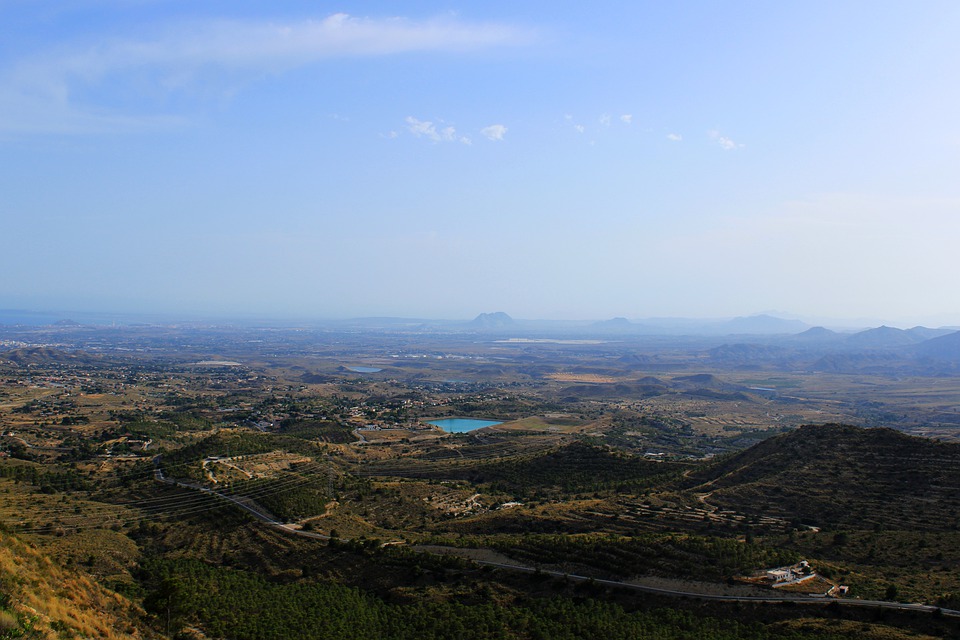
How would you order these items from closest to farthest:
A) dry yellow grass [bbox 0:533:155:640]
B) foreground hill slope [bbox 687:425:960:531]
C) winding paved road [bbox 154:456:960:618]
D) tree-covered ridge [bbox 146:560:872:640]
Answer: dry yellow grass [bbox 0:533:155:640], tree-covered ridge [bbox 146:560:872:640], winding paved road [bbox 154:456:960:618], foreground hill slope [bbox 687:425:960:531]

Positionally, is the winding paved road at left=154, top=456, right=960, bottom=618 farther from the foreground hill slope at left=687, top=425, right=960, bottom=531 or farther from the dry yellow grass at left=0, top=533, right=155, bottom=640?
the dry yellow grass at left=0, top=533, right=155, bottom=640

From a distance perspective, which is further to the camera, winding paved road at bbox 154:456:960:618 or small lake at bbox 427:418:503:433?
small lake at bbox 427:418:503:433

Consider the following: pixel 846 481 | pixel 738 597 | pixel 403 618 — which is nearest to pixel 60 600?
pixel 403 618

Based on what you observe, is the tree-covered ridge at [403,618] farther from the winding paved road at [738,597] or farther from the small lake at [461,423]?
the small lake at [461,423]

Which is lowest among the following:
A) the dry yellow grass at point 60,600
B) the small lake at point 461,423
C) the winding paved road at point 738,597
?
the small lake at point 461,423

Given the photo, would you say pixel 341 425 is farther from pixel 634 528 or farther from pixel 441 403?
pixel 634 528

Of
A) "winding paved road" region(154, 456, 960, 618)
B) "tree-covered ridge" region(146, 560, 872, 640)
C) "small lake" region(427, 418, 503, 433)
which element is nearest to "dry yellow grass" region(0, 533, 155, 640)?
"tree-covered ridge" region(146, 560, 872, 640)

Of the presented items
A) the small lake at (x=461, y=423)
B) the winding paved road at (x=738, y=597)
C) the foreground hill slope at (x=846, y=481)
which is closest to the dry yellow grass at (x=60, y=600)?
the winding paved road at (x=738, y=597)
